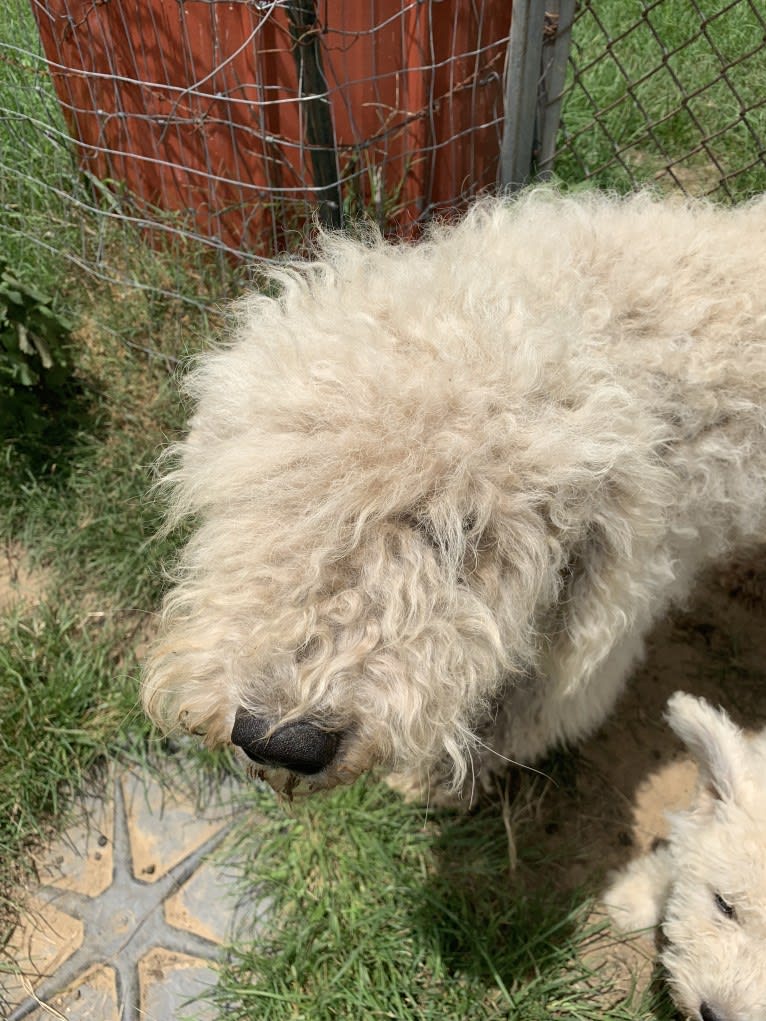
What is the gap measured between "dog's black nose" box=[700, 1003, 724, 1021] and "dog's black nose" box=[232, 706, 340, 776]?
1063mm

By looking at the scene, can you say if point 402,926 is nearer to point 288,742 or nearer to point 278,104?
point 288,742

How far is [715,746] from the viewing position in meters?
1.83

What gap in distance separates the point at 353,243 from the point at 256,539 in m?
0.82

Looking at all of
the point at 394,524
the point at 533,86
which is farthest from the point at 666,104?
the point at 394,524

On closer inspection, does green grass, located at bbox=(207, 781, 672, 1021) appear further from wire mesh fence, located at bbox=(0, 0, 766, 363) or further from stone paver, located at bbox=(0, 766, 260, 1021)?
wire mesh fence, located at bbox=(0, 0, 766, 363)

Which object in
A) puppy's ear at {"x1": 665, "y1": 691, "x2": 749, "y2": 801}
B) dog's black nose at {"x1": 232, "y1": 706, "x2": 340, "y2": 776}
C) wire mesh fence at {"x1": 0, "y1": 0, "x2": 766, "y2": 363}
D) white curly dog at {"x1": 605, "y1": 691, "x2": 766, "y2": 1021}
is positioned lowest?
white curly dog at {"x1": 605, "y1": 691, "x2": 766, "y2": 1021}

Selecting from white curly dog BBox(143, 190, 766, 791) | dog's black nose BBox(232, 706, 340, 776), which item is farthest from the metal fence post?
dog's black nose BBox(232, 706, 340, 776)

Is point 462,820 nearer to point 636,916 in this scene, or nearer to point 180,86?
point 636,916

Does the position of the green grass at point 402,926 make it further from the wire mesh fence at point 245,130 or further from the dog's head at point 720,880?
the wire mesh fence at point 245,130

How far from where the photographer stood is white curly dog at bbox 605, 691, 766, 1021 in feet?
5.34

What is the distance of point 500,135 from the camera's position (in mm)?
2850

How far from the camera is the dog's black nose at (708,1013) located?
5.39 ft

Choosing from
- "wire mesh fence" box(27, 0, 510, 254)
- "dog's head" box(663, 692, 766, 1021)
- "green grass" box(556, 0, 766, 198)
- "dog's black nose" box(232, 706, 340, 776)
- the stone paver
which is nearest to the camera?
"dog's black nose" box(232, 706, 340, 776)

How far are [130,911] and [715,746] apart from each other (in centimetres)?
171
